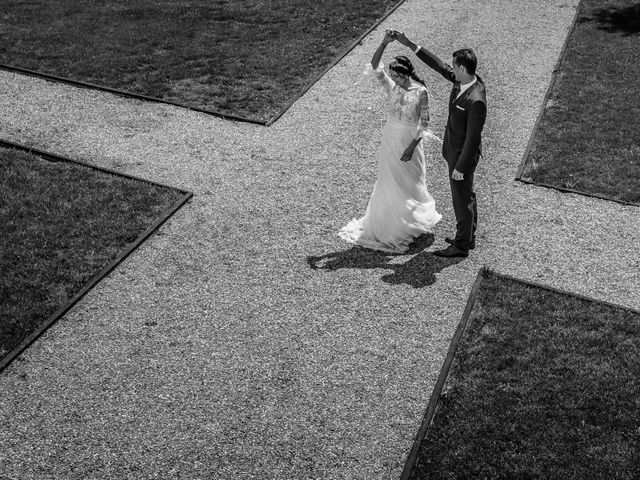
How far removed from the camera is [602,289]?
930 centimetres

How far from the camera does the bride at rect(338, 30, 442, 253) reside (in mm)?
9281

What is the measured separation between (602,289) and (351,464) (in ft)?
12.7

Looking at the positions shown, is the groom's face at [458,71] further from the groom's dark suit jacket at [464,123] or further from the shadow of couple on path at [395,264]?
the shadow of couple on path at [395,264]

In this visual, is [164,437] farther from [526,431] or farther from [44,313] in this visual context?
[526,431]

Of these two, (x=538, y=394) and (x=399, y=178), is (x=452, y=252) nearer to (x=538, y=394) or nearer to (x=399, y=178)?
(x=399, y=178)

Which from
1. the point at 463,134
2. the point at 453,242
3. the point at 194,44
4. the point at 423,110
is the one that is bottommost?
the point at 194,44

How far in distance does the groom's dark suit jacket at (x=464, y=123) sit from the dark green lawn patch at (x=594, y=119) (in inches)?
97.9

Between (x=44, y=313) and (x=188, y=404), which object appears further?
(x=44, y=313)

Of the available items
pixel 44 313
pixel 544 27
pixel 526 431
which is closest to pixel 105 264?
pixel 44 313

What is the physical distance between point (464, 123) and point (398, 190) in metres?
1.18

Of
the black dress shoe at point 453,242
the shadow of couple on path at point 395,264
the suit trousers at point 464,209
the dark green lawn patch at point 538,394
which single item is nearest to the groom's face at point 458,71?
the suit trousers at point 464,209

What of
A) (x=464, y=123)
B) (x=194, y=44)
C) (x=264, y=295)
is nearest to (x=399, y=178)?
(x=464, y=123)

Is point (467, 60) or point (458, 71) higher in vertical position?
Answer: point (467, 60)

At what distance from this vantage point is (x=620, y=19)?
57.2 feet
